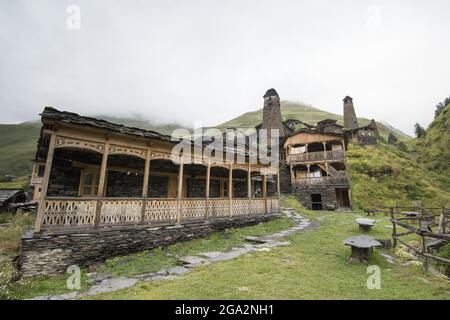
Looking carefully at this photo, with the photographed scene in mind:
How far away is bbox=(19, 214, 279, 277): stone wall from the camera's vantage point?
6.40 metres

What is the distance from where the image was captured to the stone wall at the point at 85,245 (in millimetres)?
→ 6402

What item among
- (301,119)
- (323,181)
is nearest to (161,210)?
(323,181)

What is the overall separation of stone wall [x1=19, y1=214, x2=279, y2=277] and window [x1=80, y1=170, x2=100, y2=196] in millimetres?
3533

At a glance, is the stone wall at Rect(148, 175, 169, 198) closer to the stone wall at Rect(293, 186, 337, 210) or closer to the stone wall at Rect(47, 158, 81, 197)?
the stone wall at Rect(47, 158, 81, 197)

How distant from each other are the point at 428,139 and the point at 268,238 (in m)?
50.6

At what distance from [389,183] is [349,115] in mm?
29903

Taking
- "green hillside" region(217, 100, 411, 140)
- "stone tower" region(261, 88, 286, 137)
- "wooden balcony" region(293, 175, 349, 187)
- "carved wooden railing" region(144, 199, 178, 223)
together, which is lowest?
"carved wooden railing" region(144, 199, 178, 223)

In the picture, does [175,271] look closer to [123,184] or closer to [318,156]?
[123,184]

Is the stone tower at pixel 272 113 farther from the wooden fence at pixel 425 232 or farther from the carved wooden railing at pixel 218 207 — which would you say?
the carved wooden railing at pixel 218 207

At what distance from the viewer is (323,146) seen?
2831cm

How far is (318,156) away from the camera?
1034 inches

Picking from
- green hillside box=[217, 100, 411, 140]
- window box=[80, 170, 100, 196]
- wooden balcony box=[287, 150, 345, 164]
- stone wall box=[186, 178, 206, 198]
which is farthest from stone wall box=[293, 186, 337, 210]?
green hillside box=[217, 100, 411, 140]

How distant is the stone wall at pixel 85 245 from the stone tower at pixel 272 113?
32517 mm

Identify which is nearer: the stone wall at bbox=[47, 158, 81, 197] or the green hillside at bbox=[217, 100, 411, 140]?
the stone wall at bbox=[47, 158, 81, 197]
